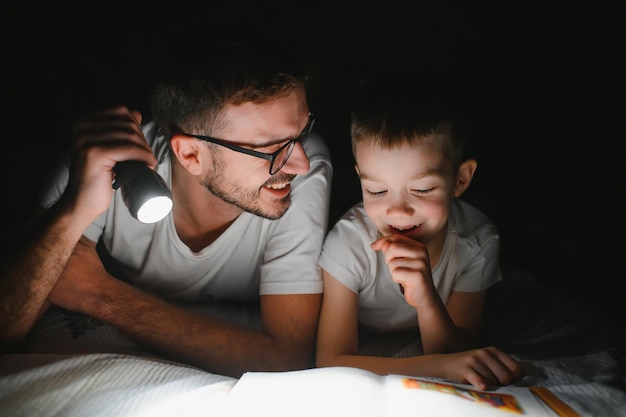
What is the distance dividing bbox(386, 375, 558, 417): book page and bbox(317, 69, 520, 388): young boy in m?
0.08

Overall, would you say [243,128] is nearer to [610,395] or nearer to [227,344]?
[227,344]

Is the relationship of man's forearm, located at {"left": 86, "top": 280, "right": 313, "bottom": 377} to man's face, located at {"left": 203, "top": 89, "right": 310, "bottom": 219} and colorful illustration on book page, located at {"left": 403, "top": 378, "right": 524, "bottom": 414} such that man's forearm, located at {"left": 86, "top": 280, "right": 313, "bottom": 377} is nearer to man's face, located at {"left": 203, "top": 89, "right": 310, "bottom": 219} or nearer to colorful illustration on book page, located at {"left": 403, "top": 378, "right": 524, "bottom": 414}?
man's face, located at {"left": 203, "top": 89, "right": 310, "bottom": 219}

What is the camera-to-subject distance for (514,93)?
2.27 m

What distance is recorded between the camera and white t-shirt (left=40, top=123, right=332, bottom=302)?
63.2 inches

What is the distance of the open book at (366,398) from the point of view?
0.98 m

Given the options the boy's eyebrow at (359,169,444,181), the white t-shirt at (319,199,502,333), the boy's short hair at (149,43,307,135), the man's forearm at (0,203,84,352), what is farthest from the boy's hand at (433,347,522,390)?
the man's forearm at (0,203,84,352)

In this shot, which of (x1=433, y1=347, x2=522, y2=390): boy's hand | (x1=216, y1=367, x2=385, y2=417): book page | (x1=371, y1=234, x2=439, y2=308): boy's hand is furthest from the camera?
(x1=371, y1=234, x2=439, y2=308): boy's hand

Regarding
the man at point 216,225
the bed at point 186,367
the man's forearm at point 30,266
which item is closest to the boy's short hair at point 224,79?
the man at point 216,225

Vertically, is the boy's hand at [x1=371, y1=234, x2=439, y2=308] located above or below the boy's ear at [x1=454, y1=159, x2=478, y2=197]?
below

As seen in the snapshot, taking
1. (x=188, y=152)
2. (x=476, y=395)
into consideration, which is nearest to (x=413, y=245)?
(x=476, y=395)

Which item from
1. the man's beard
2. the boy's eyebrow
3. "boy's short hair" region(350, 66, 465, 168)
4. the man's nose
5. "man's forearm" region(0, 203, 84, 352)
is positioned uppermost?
"boy's short hair" region(350, 66, 465, 168)

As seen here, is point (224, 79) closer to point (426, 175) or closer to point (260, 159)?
point (260, 159)

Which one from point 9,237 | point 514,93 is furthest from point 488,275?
point 9,237

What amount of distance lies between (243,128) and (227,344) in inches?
27.5
